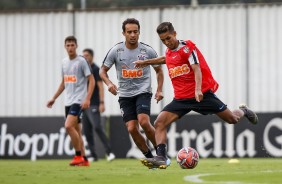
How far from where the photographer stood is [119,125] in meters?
23.9

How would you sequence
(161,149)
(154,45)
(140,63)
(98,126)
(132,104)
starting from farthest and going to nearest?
(154,45)
(98,126)
(132,104)
(140,63)
(161,149)

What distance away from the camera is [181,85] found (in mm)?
14484

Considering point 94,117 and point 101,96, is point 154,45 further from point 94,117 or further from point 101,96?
point 101,96

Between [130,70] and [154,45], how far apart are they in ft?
42.5

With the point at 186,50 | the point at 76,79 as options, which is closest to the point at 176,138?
the point at 76,79

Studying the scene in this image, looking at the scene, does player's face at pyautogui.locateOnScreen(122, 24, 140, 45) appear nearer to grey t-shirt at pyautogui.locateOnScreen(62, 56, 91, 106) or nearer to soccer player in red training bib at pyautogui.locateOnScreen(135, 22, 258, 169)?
soccer player in red training bib at pyautogui.locateOnScreen(135, 22, 258, 169)

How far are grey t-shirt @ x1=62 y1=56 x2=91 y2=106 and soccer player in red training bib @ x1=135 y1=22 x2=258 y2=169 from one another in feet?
12.8

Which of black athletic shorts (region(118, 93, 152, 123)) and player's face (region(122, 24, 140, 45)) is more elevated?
player's face (region(122, 24, 140, 45))

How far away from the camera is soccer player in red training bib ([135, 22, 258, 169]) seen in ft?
46.6

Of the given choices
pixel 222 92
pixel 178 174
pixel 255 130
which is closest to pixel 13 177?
pixel 178 174

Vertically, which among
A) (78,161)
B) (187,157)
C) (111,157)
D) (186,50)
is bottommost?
(111,157)

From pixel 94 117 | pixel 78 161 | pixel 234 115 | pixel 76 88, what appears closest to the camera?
pixel 234 115

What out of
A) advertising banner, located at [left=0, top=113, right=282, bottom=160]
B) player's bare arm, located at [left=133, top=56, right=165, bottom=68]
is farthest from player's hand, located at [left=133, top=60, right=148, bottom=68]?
advertising banner, located at [left=0, top=113, right=282, bottom=160]

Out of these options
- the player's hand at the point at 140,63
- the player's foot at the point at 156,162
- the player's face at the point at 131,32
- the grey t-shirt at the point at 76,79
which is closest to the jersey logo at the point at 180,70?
the player's hand at the point at 140,63
